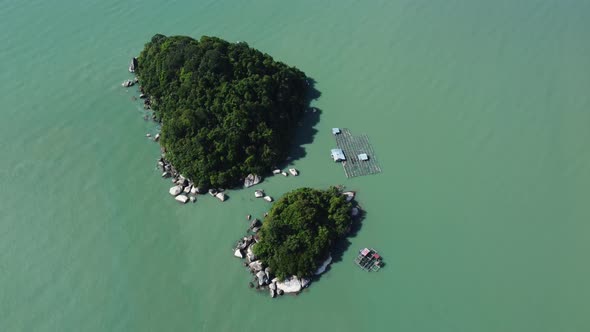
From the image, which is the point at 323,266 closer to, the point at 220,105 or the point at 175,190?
the point at 175,190

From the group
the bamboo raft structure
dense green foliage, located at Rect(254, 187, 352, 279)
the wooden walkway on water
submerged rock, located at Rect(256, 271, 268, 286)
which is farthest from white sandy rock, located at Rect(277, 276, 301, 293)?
the wooden walkway on water

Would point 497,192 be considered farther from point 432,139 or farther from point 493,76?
point 493,76

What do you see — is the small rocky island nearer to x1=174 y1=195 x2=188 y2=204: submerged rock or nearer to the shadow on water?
the shadow on water

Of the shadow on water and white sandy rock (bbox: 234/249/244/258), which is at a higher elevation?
the shadow on water

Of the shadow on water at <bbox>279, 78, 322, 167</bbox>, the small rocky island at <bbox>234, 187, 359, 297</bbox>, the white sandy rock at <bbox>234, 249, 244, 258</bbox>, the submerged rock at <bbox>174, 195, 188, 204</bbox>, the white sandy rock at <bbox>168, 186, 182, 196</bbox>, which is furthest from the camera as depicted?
the shadow on water at <bbox>279, 78, 322, 167</bbox>

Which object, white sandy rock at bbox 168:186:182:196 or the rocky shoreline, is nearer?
the rocky shoreline

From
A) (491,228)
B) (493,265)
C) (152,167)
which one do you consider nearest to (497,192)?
(491,228)

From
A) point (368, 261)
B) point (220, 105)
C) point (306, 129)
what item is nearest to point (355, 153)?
point (306, 129)
